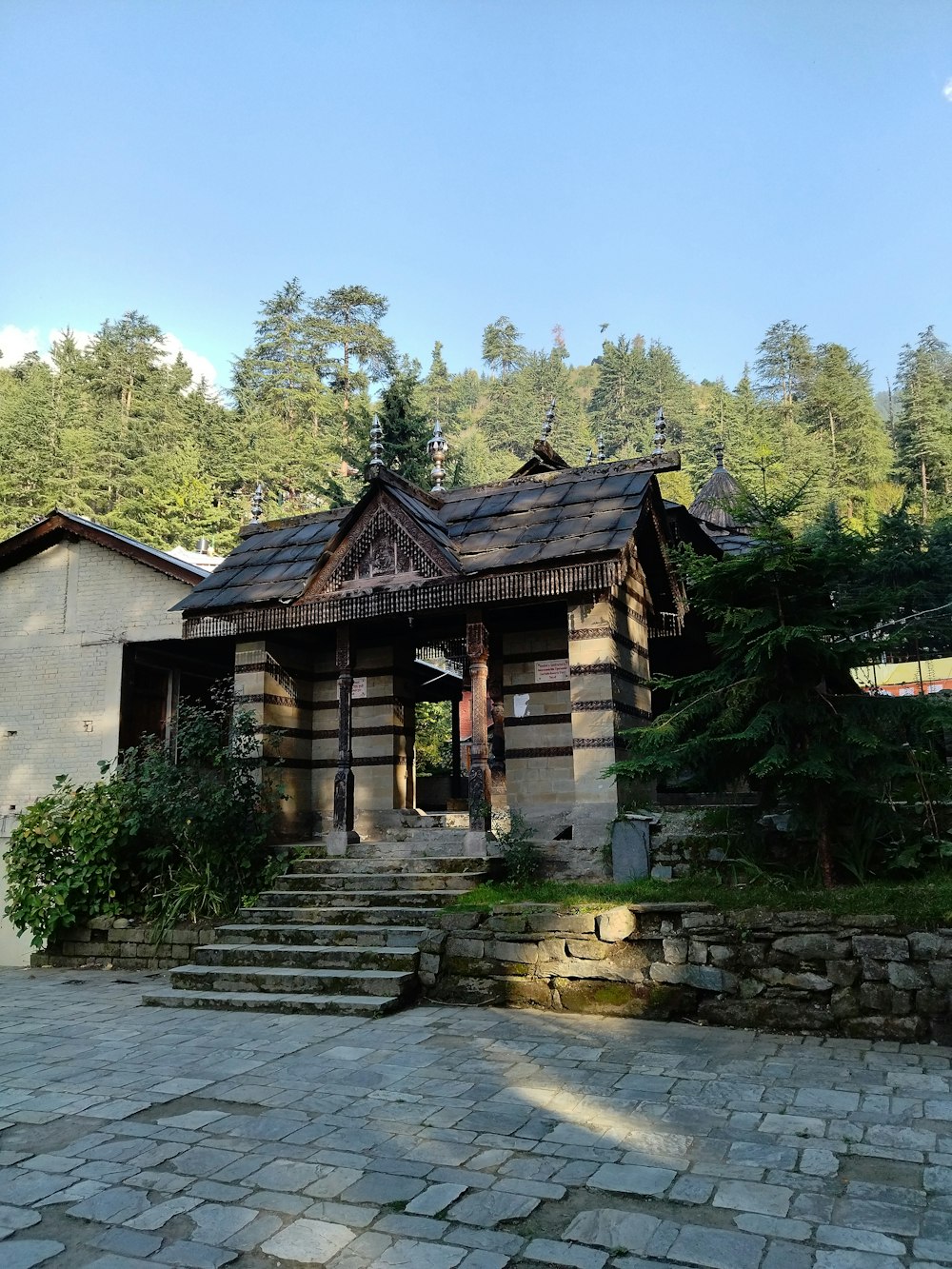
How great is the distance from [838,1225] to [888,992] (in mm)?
3220

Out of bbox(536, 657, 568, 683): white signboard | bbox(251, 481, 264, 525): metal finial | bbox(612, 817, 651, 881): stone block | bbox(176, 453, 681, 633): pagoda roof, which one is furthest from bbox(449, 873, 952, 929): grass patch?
bbox(251, 481, 264, 525): metal finial

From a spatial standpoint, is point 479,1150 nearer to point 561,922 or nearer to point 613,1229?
point 613,1229

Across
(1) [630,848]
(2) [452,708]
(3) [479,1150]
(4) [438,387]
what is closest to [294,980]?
(1) [630,848]

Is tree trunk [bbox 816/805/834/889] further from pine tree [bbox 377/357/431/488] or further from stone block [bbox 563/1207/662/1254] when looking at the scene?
pine tree [bbox 377/357/431/488]

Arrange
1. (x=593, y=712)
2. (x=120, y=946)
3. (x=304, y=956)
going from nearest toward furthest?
(x=304, y=956)
(x=593, y=712)
(x=120, y=946)

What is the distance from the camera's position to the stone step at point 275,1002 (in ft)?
24.2

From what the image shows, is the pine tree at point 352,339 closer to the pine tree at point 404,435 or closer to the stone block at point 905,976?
the pine tree at point 404,435

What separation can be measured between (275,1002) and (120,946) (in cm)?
388

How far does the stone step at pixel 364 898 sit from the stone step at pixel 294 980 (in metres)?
1.06

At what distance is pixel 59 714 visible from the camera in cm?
1416

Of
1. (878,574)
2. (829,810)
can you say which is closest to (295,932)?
(829,810)

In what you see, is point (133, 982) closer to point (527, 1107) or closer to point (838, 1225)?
point (527, 1107)

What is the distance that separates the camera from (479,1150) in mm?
4336

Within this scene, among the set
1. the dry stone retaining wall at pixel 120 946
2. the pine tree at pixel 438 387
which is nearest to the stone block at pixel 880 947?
the dry stone retaining wall at pixel 120 946
